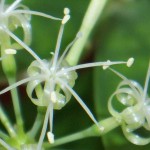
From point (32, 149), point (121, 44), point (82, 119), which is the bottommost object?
point (32, 149)

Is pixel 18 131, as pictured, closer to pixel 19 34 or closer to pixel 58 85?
pixel 58 85

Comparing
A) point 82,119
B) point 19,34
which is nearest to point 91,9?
point 19,34

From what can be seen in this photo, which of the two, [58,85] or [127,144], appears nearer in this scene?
[58,85]

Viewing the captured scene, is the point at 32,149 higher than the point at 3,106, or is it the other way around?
the point at 3,106

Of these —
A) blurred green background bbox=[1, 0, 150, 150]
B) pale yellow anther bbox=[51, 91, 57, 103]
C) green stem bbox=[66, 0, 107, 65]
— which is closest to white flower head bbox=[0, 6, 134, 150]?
pale yellow anther bbox=[51, 91, 57, 103]

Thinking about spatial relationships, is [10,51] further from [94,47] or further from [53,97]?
[94,47]

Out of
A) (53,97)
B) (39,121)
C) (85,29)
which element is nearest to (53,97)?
(53,97)

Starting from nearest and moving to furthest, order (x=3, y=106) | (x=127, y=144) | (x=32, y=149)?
(x=32, y=149) < (x=127, y=144) < (x=3, y=106)

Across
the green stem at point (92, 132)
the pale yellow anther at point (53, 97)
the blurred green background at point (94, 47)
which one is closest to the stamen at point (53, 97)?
the pale yellow anther at point (53, 97)
